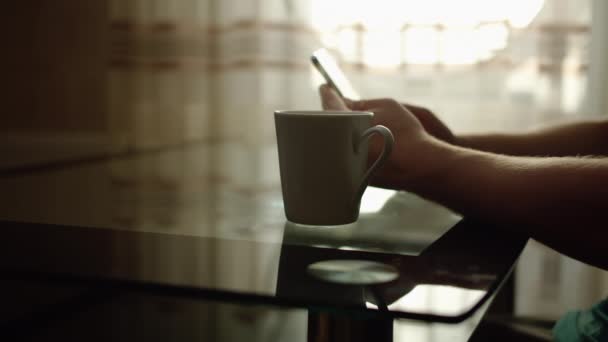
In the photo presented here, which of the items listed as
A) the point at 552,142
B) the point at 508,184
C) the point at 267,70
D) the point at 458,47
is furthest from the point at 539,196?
the point at 267,70

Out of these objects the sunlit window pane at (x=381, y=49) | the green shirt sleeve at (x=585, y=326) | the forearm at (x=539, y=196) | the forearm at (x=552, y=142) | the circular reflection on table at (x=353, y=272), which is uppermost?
the sunlit window pane at (x=381, y=49)

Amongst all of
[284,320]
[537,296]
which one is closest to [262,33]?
[537,296]

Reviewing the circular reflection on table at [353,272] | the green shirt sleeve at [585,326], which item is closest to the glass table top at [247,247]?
the circular reflection on table at [353,272]

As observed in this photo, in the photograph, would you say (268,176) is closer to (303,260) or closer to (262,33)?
(262,33)

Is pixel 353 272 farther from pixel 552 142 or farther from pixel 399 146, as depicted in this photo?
pixel 552 142

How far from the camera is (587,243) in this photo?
0.56m

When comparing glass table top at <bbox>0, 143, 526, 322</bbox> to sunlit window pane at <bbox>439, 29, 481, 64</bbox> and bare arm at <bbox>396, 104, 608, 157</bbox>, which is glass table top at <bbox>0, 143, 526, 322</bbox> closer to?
bare arm at <bbox>396, 104, 608, 157</bbox>

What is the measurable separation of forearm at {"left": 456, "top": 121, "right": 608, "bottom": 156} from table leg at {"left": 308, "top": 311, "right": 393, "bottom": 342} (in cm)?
59

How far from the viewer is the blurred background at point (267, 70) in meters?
1.69

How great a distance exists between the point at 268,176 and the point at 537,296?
0.81m

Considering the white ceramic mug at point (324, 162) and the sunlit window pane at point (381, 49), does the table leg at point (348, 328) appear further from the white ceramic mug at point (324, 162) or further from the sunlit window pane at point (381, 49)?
the sunlit window pane at point (381, 49)

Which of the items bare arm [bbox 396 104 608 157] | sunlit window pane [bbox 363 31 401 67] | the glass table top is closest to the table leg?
the glass table top

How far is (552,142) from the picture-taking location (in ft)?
3.18

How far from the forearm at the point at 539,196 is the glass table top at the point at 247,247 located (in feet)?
0.08
